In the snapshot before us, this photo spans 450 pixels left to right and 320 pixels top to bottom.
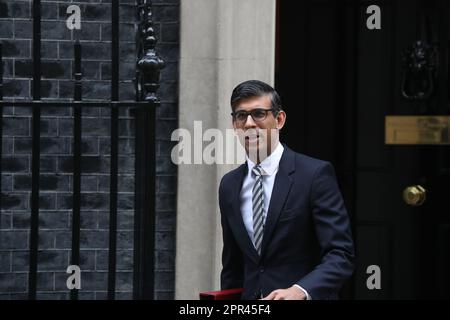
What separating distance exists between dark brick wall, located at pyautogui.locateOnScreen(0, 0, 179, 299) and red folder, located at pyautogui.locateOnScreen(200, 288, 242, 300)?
7.19ft

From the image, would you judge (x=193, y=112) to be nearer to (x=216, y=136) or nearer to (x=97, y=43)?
(x=216, y=136)

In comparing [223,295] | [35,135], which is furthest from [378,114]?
[223,295]

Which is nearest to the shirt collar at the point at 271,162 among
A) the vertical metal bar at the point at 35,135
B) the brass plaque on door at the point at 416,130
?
the vertical metal bar at the point at 35,135

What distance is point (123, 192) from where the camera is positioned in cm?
630

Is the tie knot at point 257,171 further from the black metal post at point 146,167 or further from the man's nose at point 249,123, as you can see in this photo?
the black metal post at point 146,167

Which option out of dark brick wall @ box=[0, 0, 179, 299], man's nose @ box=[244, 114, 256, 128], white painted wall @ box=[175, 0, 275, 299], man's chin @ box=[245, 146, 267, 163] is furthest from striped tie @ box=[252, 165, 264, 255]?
dark brick wall @ box=[0, 0, 179, 299]

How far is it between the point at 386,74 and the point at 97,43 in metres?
1.92

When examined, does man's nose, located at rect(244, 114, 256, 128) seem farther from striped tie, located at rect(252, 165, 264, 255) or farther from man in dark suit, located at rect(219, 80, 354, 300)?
striped tie, located at rect(252, 165, 264, 255)

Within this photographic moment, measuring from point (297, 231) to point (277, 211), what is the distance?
109 millimetres

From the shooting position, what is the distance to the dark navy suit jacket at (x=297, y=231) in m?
4.01

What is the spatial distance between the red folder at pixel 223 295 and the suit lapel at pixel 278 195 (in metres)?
0.19

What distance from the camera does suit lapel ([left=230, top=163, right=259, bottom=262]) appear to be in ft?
13.6

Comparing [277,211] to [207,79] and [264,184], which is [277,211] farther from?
[207,79]

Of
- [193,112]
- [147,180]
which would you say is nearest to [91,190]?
[193,112]
